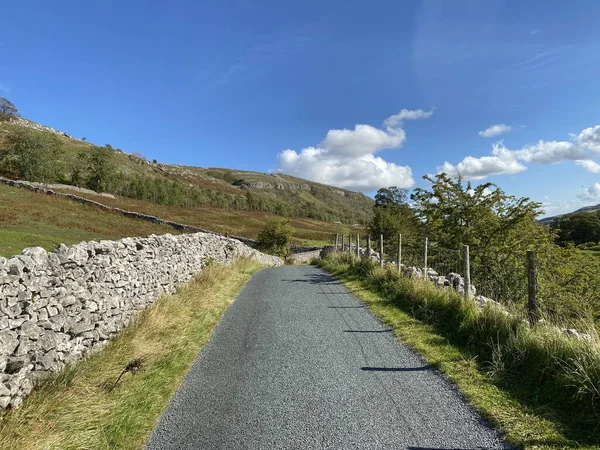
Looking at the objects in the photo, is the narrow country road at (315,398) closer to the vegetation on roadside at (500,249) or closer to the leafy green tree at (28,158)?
the vegetation on roadside at (500,249)

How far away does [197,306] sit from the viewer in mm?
9633

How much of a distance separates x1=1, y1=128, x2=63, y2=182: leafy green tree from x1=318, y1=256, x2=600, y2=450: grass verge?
67.7 m

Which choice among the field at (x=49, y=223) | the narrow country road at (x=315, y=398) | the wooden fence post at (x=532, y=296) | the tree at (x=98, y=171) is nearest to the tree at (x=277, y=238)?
the field at (x=49, y=223)

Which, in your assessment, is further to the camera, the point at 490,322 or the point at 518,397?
the point at 490,322

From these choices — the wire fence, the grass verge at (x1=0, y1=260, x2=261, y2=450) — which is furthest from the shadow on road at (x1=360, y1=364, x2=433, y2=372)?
the wire fence

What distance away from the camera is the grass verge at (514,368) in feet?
12.3

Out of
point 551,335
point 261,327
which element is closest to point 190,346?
point 261,327

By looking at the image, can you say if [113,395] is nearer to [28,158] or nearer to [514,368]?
[514,368]

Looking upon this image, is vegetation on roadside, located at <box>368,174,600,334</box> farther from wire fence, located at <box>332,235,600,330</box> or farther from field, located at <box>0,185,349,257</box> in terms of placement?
field, located at <box>0,185,349,257</box>

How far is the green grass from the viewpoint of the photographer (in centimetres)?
1808

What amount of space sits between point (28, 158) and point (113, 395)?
6812 cm

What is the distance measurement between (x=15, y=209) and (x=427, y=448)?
36.4 m

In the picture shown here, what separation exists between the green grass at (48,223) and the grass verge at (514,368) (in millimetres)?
15297

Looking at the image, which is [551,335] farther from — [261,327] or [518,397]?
[261,327]
